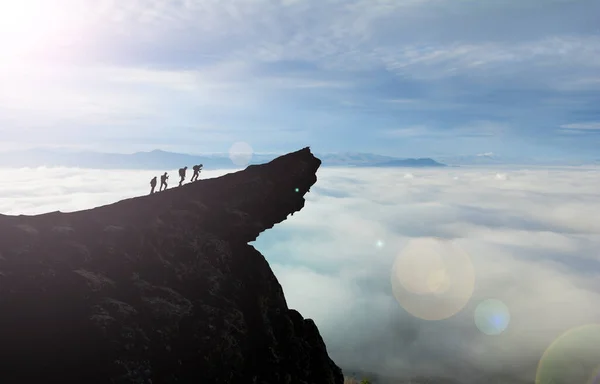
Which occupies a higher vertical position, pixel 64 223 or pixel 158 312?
pixel 64 223

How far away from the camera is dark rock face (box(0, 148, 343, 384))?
28.2 meters

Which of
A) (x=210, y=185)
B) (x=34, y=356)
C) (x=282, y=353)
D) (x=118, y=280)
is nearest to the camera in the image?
(x=34, y=356)

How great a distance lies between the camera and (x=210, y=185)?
164 feet

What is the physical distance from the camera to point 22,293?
30234 millimetres

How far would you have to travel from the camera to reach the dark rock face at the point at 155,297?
2819cm

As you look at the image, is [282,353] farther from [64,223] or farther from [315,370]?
[64,223]

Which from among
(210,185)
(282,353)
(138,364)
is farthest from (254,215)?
(138,364)

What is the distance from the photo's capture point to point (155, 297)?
3466cm

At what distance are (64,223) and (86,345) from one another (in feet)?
50.1

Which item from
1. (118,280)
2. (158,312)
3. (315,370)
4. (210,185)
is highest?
(210,185)

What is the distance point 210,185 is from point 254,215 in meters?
6.84

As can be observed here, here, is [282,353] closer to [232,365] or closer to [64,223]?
[232,365]

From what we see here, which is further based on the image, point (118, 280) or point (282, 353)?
point (282, 353)

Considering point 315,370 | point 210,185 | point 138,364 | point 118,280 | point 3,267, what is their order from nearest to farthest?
point 138,364
point 3,267
point 118,280
point 315,370
point 210,185
